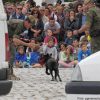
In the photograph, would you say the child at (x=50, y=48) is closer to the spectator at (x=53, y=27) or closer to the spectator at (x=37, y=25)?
the spectator at (x=53, y=27)

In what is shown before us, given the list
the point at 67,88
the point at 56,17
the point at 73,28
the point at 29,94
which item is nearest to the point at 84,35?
the point at 73,28

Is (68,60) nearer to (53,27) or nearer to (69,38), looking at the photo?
(69,38)

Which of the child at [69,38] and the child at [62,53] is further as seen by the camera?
the child at [69,38]

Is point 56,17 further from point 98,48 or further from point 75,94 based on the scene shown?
point 75,94

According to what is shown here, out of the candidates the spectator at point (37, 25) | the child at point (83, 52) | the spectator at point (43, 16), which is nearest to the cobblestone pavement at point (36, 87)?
the child at point (83, 52)

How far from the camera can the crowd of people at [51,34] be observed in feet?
68.3

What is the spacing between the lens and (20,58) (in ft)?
72.5

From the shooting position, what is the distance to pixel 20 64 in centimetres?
2205

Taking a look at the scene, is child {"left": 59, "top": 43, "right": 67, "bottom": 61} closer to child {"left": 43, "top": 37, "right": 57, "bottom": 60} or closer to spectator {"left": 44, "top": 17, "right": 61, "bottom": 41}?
child {"left": 43, "top": 37, "right": 57, "bottom": 60}

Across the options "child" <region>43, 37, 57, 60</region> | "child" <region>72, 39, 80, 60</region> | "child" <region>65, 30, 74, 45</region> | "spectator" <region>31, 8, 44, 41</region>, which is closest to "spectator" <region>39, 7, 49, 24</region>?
"spectator" <region>31, 8, 44, 41</region>

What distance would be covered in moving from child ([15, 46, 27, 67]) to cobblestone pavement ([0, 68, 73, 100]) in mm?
1410

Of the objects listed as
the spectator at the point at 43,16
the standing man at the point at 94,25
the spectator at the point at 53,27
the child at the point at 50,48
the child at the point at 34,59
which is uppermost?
the standing man at the point at 94,25

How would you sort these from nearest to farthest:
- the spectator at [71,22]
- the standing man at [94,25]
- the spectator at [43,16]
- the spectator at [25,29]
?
the standing man at [94,25], the spectator at [25,29], the spectator at [71,22], the spectator at [43,16]

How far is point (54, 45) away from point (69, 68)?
35.7 inches
